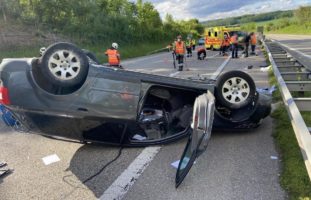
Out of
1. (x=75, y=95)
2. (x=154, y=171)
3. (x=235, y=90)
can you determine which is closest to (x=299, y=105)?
(x=235, y=90)

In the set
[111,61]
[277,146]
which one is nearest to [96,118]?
[277,146]

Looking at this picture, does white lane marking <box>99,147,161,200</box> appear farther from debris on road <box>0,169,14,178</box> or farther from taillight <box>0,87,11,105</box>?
taillight <box>0,87,11,105</box>

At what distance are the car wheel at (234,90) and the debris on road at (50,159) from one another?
7.71ft

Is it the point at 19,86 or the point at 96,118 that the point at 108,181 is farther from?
the point at 19,86

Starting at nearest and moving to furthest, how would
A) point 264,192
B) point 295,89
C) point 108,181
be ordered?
1. point 264,192
2. point 108,181
3. point 295,89

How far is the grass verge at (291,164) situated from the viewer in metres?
3.31

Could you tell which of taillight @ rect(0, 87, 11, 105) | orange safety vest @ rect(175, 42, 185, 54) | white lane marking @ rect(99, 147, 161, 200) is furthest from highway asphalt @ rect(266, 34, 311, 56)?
taillight @ rect(0, 87, 11, 105)

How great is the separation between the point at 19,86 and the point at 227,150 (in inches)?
108

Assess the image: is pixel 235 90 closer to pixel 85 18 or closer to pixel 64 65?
pixel 64 65

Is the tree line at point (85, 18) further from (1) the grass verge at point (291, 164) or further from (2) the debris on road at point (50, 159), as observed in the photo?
(1) the grass verge at point (291, 164)

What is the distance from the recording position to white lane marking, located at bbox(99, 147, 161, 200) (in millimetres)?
3488

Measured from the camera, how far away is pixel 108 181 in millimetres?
3793

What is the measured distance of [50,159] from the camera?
4.57 metres

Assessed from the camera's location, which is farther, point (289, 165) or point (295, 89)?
point (295, 89)
